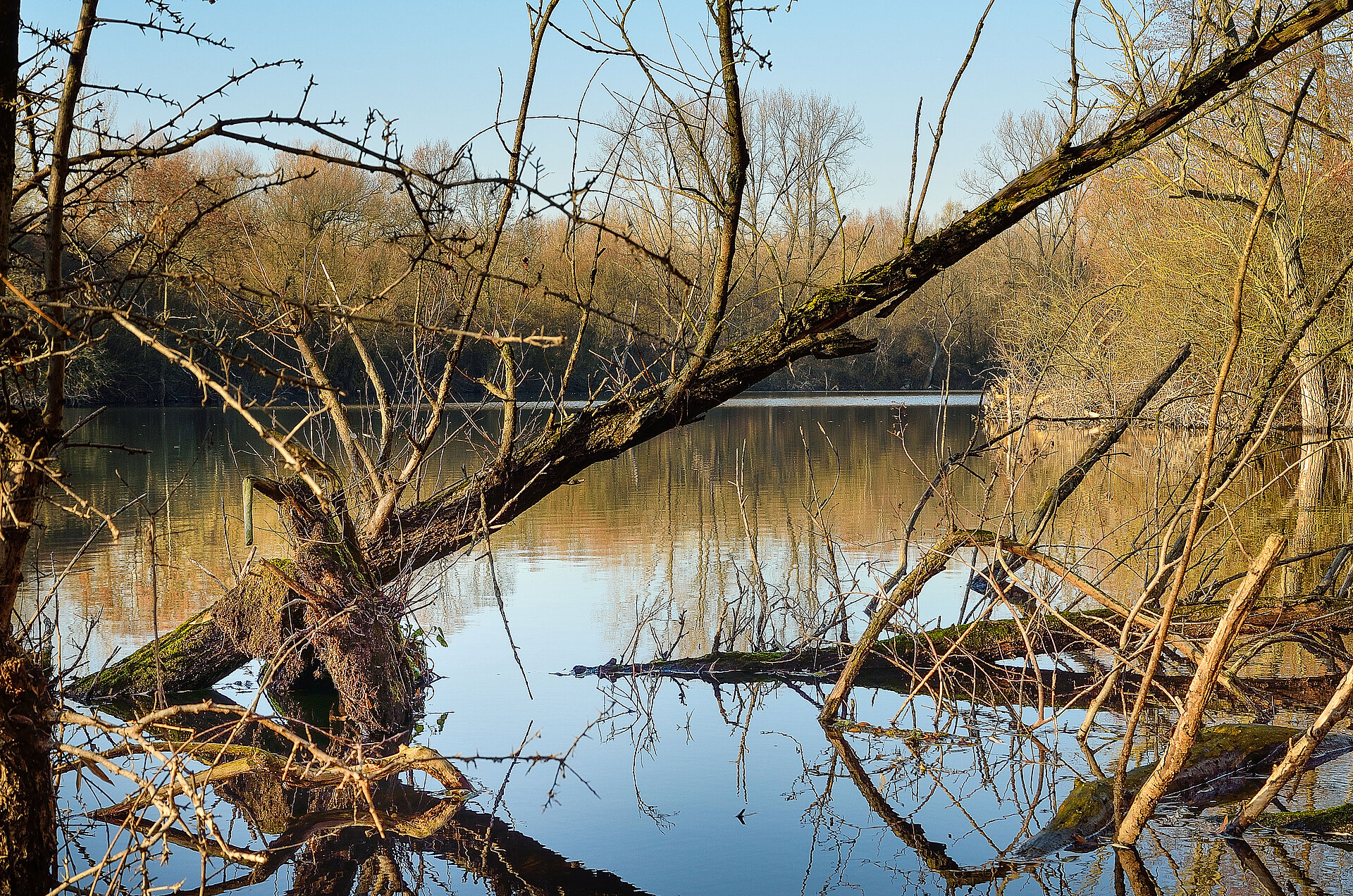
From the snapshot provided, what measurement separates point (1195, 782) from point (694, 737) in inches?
87.5

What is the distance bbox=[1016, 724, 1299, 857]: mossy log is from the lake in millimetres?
123

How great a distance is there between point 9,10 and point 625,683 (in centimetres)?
449

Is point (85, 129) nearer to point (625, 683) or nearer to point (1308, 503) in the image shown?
point (625, 683)

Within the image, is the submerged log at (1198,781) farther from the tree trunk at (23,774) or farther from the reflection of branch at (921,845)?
the tree trunk at (23,774)

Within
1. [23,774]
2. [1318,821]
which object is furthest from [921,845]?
[23,774]

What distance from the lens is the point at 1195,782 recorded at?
14.5 feet

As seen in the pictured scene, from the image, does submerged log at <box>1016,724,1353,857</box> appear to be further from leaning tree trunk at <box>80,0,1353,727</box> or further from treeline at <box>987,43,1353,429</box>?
treeline at <box>987,43,1353,429</box>

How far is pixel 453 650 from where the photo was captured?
727 cm

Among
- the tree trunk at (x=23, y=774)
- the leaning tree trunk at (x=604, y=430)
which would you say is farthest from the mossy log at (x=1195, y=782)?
the tree trunk at (x=23, y=774)

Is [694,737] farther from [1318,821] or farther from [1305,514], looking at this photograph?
[1305,514]

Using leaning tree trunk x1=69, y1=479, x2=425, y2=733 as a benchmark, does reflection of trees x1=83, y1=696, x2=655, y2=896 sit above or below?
below

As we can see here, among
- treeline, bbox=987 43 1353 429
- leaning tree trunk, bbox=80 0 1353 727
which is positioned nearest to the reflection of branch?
leaning tree trunk, bbox=80 0 1353 727

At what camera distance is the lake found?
3.85 metres

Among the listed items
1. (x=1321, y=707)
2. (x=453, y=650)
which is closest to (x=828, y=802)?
(x=1321, y=707)
